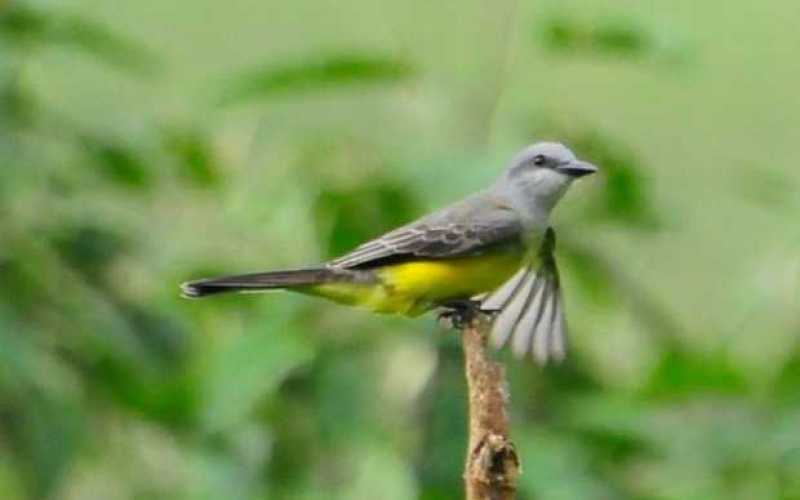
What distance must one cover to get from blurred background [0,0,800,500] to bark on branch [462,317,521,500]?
115 cm

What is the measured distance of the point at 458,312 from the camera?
3.06m

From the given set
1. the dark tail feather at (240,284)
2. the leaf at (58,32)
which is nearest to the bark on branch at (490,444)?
the dark tail feather at (240,284)

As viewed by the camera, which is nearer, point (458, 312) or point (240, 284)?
point (240, 284)

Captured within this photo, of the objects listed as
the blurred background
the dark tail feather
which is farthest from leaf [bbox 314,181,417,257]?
the dark tail feather

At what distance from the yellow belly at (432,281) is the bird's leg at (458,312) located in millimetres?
30

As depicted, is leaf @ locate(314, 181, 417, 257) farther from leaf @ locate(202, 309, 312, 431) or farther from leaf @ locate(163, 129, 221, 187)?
leaf @ locate(163, 129, 221, 187)

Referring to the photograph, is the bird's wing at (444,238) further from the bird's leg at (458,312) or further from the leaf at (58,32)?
the leaf at (58,32)

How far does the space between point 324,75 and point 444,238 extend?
88 cm

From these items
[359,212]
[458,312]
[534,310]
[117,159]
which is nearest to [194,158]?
[117,159]

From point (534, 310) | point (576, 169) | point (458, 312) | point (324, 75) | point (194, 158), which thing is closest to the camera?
point (458, 312)

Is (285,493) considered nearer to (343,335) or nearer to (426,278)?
(343,335)

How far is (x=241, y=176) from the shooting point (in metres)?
4.12

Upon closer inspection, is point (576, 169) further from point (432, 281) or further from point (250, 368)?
point (250, 368)

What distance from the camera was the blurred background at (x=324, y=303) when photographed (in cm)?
382
